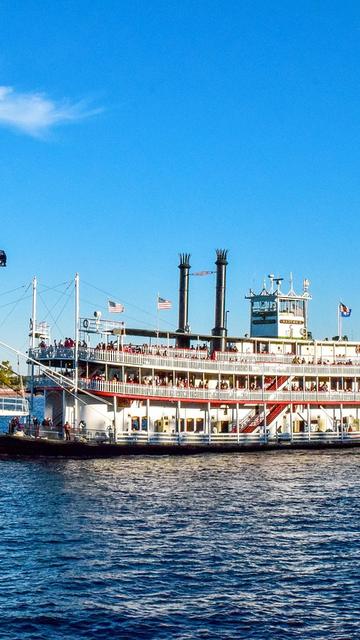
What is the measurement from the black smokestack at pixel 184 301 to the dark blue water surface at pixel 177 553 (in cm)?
1630

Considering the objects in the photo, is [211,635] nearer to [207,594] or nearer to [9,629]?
[207,594]

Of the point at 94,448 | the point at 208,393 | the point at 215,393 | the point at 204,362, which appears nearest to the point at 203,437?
the point at 208,393

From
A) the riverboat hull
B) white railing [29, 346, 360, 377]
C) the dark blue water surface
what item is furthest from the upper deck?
the dark blue water surface

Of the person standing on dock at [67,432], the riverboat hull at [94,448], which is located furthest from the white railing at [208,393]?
the riverboat hull at [94,448]

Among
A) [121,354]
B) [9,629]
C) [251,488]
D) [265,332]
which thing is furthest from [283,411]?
[9,629]

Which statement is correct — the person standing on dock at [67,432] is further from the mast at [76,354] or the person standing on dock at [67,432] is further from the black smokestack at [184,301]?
the black smokestack at [184,301]

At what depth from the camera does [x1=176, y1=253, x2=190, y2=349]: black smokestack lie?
67.8m

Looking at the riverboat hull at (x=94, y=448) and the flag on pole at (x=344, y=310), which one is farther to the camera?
the flag on pole at (x=344, y=310)

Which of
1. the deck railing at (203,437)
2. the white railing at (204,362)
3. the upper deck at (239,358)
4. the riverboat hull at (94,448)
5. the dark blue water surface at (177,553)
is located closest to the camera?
the dark blue water surface at (177,553)

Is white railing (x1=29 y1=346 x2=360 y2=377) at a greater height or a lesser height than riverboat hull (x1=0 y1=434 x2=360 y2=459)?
greater

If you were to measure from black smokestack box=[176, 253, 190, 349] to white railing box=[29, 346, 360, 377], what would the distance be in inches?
129

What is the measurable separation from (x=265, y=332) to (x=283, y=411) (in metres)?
9.04

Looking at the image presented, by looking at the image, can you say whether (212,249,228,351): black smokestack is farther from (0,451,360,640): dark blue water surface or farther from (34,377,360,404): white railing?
(0,451,360,640): dark blue water surface

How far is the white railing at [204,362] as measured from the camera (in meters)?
59.6
